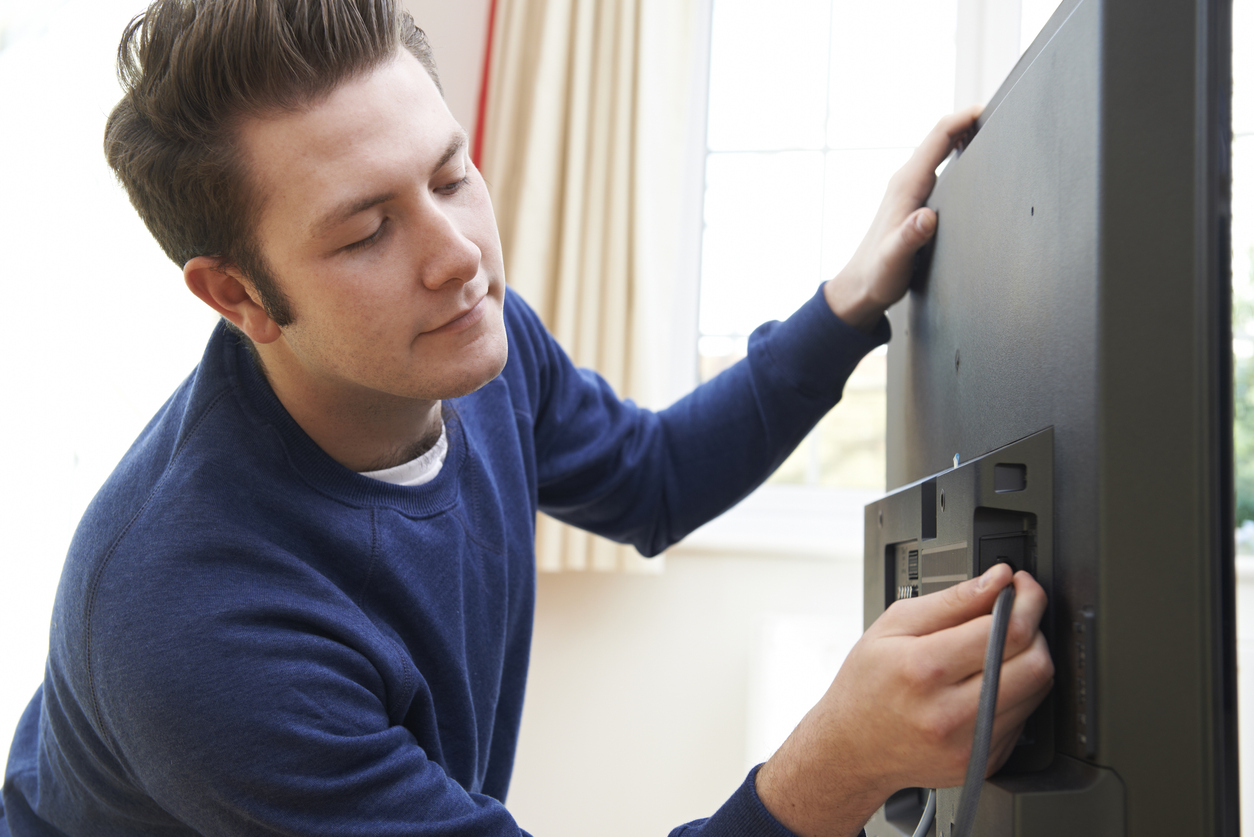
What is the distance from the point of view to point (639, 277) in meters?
1.88

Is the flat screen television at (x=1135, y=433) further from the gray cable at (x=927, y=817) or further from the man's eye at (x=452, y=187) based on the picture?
the man's eye at (x=452, y=187)

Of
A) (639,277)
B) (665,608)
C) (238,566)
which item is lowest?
(665,608)

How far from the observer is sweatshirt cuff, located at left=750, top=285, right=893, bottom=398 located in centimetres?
89

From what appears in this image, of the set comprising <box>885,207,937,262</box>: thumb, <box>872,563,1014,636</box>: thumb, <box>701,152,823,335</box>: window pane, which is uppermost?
<box>701,152,823,335</box>: window pane

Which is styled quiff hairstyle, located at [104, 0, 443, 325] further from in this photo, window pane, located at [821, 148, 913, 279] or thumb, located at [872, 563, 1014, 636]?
window pane, located at [821, 148, 913, 279]

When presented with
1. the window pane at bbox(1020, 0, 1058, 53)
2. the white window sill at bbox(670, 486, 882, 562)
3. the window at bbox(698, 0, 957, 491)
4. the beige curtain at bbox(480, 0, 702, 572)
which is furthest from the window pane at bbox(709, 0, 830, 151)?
the white window sill at bbox(670, 486, 882, 562)

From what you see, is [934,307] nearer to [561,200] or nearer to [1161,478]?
[1161,478]

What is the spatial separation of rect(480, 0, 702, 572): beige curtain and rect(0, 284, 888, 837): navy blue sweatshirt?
810mm

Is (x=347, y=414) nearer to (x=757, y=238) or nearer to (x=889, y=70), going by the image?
(x=757, y=238)

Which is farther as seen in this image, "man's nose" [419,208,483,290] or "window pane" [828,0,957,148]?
"window pane" [828,0,957,148]

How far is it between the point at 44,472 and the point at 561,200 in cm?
116

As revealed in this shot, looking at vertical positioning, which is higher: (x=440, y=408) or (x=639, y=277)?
(x=639, y=277)

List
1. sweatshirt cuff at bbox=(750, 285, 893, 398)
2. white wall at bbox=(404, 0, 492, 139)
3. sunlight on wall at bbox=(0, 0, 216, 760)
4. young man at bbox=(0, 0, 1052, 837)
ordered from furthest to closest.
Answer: white wall at bbox=(404, 0, 492, 139) < sunlight on wall at bbox=(0, 0, 216, 760) < sweatshirt cuff at bbox=(750, 285, 893, 398) < young man at bbox=(0, 0, 1052, 837)

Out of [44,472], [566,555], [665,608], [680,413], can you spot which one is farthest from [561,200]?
[44,472]
